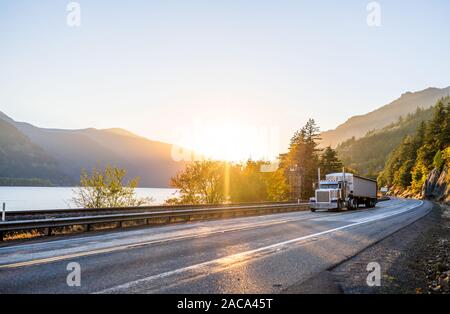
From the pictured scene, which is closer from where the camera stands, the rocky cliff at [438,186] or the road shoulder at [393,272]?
the road shoulder at [393,272]

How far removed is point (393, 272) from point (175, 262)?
15.2 feet

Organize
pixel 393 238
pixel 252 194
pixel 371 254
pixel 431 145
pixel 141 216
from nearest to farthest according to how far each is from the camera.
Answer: pixel 371 254 → pixel 393 238 → pixel 141 216 → pixel 252 194 → pixel 431 145

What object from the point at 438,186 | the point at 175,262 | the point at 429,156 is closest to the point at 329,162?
the point at 438,186

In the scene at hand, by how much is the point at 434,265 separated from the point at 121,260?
291 inches

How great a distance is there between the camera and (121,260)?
26.5 ft

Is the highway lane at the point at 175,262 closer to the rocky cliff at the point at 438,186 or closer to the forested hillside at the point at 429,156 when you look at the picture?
the forested hillside at the point at 429,156

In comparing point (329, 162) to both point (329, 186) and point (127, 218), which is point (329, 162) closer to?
point (329, 186)

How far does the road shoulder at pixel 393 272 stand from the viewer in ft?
19.7

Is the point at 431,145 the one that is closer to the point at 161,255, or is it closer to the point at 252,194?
the point at 252,194

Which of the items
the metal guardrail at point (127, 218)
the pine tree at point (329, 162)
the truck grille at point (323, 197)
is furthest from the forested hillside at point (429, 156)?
the metal guardrail at point (127, 218)

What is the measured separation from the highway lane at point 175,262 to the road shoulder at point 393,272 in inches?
14.0

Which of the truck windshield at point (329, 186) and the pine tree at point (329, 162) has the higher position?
the pine tree at point (329, 162)

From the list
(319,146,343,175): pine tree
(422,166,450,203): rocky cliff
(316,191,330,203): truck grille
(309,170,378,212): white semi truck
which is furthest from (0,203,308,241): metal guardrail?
(319,146,343,175): pine tree
